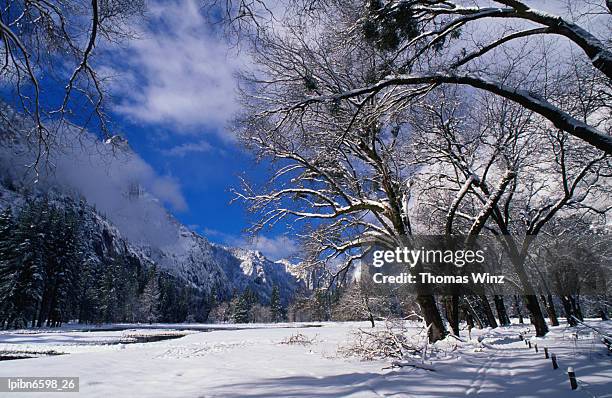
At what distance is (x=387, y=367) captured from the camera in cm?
759

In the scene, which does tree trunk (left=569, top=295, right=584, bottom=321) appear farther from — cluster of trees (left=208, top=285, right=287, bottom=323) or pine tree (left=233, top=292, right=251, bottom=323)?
cluster of trees (left=208, top=285, right=287, bottom=323)

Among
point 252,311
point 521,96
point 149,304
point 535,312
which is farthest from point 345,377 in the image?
point 252,311

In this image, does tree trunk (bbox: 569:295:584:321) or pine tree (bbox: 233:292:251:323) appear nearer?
tree trunk (bbox: 569:295:584:321)

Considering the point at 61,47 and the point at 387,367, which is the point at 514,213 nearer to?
the point at 387,367

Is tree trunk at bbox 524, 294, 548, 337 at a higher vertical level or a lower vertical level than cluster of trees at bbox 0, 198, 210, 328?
lower

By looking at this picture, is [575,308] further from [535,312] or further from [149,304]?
[149,304]

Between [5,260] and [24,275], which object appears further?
[24,275]

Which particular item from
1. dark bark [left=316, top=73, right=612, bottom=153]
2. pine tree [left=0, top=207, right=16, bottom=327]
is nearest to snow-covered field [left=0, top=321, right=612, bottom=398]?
dark bark [left=316, top=73, right=612, bottom=153]

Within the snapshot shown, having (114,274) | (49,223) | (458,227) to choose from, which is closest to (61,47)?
(458,227)

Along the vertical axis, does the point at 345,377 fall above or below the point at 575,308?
below

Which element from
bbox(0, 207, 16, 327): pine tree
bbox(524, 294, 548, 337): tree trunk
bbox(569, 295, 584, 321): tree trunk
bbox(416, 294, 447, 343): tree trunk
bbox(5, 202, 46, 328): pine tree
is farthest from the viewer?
bbox(5, 202, 46, 328): pine tree

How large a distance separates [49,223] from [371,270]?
5564cm

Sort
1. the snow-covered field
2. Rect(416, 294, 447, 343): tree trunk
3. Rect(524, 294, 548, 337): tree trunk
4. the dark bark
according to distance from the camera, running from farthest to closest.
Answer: Rect(524, 294, 548, 337): tree trunk < Rect(416, 294, 447, 343): tree trunk < the snow-covered field < the dark bark

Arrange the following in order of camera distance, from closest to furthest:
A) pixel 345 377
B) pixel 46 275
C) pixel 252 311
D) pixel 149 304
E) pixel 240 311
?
1. pixel 345 377
2. pixel 46 275
3. pixel 149 304
4. pixel 240 311
5. pixel 252 311
